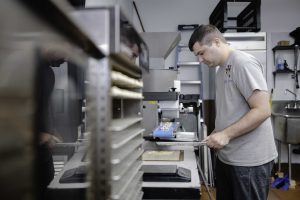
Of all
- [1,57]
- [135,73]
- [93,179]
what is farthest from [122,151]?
[1,57]

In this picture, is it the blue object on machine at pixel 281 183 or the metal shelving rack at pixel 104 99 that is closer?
the metal shelving rack at pixel 104 99

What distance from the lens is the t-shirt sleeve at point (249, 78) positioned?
4.60ft

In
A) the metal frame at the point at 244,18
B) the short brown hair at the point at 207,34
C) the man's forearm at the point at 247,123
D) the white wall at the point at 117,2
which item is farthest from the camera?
the metal frame at the point at 244,18

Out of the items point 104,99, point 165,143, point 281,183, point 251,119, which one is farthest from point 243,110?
point 281,183

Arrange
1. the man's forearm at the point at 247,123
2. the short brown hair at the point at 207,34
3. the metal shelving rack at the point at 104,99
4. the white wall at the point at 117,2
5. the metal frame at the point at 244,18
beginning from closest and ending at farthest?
the metal shelving rack at the point at 104,99, the man's forearm at the point at 247,123, the short brown hair at the point at 207,34, the white wall at the point at 117,2, the metal frame at the point at 244,18

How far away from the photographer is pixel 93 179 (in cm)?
60

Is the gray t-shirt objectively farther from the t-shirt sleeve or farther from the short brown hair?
the short brown hair

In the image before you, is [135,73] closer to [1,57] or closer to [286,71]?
[1,57]

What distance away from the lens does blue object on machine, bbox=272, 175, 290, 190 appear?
339 cm

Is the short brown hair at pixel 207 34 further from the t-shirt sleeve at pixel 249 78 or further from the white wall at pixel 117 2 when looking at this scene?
the white wall at pixel 117 2

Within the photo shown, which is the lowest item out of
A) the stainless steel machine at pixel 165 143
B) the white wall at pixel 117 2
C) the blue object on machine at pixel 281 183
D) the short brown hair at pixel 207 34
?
the blue object on machine at pixel 281 183

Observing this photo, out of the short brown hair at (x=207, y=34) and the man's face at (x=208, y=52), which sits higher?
the short brown hair at (x=207, y=34)

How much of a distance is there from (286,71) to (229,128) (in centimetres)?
291

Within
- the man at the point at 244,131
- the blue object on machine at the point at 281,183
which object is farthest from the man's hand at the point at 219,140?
the blue object on machine at the point at 281,183
